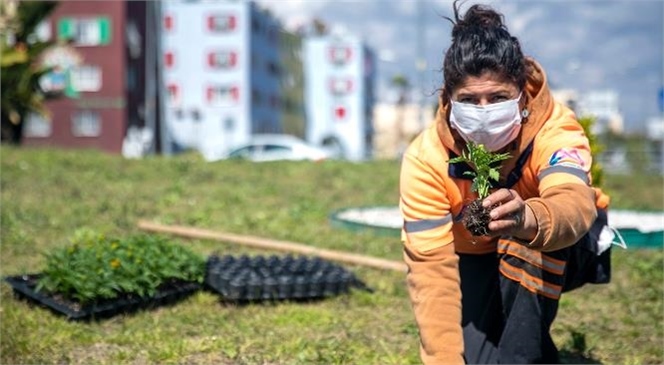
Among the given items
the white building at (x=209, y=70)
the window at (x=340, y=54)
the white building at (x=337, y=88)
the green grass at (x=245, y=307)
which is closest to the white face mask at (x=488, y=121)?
the green grass at (x=245, y=307)

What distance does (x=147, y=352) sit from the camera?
399 cm

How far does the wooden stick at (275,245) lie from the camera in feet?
20.6

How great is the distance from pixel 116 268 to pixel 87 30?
157 ft

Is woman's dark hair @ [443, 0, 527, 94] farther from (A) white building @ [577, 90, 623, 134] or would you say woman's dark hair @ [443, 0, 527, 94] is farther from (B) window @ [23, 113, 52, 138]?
(B) window @ [23, 113, 52, 138]

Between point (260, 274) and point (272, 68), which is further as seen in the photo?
point (272, 68)

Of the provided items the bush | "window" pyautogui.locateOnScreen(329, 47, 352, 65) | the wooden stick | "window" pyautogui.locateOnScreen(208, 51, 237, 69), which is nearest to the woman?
the bush

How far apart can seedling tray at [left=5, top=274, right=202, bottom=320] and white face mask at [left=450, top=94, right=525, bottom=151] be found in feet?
8.44

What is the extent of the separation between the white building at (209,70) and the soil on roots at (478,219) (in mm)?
61386

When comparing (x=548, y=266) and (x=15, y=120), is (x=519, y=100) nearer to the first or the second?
(x=548, y=266)

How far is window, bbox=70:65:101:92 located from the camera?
49.6 metres

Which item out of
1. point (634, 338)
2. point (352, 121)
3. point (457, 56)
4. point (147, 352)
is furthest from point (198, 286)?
point (352, 121)

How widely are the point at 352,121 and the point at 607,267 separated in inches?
3269

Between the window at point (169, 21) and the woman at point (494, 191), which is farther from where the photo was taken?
the window at point (169, 21)

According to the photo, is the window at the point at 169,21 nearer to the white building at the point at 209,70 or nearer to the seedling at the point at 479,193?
the white building at the point at 209,70
